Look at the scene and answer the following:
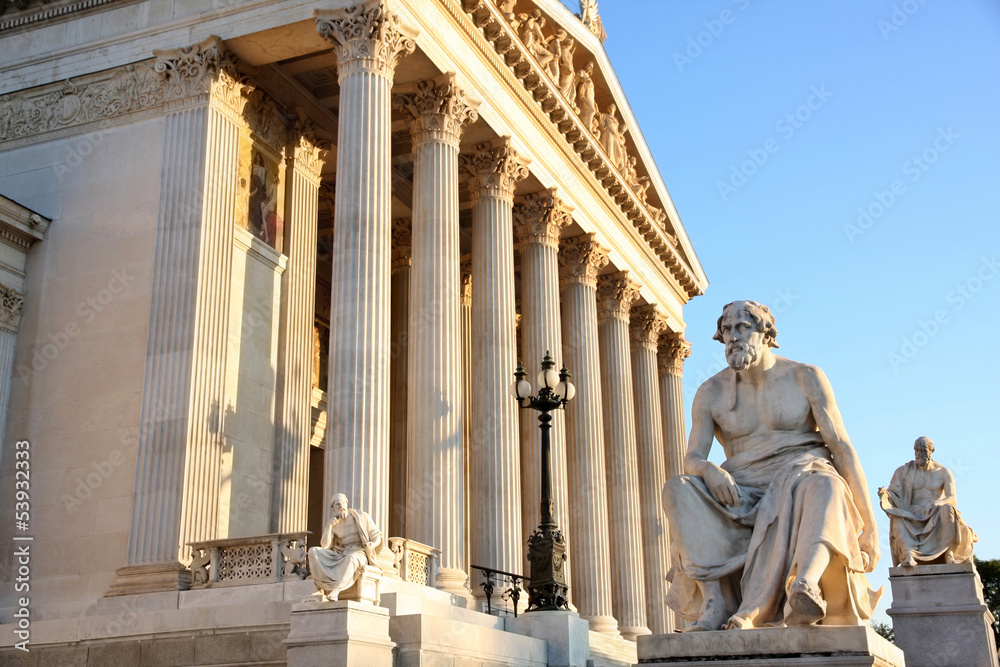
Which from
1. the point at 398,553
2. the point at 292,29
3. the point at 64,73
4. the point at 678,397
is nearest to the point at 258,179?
the point at 292,29

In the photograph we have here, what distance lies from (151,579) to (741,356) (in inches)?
569

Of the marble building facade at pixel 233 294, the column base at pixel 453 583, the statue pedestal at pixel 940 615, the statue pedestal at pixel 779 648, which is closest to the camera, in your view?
the statue pedestal at pixel 779 648

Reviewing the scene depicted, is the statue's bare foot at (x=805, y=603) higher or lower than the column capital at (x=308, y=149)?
lower

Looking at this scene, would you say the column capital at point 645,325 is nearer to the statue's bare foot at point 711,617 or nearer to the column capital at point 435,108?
the column capital at point 435,108

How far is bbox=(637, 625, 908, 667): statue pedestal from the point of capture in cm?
617

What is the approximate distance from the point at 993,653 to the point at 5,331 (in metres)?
19.5

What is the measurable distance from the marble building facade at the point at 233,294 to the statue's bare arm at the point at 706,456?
1065 cm

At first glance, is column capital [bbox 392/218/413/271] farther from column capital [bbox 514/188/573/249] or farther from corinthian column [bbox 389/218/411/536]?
column capital [bbox 514/188/573/249]

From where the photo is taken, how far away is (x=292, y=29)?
22547mm

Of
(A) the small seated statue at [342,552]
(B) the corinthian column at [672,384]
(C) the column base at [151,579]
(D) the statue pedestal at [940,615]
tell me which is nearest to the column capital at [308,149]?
(C) the column base at [151,579]

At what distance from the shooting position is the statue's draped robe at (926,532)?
13.4 meters

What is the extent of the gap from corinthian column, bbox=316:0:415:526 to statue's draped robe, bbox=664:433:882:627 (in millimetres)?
12284

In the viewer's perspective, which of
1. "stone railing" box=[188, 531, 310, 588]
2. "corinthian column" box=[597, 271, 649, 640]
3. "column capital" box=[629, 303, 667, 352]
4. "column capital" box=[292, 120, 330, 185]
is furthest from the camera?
"column capital" box=[629, 303, 667, 352]

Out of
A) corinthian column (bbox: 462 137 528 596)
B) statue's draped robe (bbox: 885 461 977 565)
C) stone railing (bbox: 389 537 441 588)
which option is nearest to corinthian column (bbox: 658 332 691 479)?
corinthian column (bbox: 462 137 528 596)
